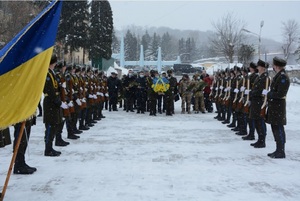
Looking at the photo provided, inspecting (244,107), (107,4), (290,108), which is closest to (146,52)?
(107,4)

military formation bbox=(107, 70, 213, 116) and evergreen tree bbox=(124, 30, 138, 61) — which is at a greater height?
evergreen tree bbox=(124, 30, 138, 61)

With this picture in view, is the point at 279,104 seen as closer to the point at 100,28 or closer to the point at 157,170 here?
the point at 157,170

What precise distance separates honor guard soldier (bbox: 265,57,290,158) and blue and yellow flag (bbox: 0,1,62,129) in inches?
188

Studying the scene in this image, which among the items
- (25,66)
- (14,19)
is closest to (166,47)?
(14,19)

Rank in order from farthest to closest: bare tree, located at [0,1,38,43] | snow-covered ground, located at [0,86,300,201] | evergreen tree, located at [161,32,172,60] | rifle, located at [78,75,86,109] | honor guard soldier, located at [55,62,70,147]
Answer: evergreen tree, located at [161,32,172,60]
bare tree, located at [0,1,38,43]
rifle, located at [78,75,86,109]
honor guard soldier, located at [55,62,70,147]
snow-covered ground, located at [0,86,300,201]

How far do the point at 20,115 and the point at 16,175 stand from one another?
198cm

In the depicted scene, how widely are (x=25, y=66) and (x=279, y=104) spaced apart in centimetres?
522

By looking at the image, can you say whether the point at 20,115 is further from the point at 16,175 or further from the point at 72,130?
the point at 72,130

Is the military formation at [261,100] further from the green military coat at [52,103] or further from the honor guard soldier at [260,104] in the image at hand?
the green military coat at [52,103]

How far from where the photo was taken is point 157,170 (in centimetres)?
657

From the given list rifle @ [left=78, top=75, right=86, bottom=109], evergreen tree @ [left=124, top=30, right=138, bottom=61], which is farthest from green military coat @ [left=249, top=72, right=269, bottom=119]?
evergreen tree @ [left=124, top=30, right=138, bottom=61]

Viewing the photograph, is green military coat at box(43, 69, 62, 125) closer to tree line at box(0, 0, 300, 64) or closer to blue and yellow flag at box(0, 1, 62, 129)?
blue and yellow flag at box(0, 1, 62, 129)

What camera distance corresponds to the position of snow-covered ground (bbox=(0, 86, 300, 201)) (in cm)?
525

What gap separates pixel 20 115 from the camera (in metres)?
4.71
